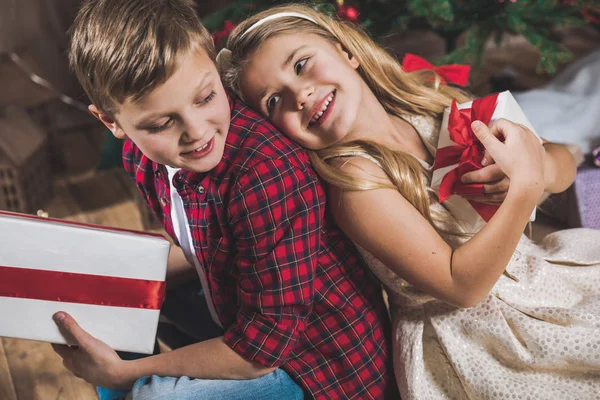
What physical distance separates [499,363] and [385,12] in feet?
4.21

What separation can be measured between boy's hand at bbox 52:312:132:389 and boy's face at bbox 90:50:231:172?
30cm

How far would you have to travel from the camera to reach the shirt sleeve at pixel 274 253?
2.91 feet

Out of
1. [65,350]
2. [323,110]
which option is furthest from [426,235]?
[65,350]

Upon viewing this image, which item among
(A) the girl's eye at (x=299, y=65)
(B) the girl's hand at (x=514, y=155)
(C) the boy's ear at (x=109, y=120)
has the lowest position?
(B) the girl's hand at (x=514, y=155)

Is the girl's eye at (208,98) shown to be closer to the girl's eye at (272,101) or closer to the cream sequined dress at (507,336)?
the girl's eye at (272,101)

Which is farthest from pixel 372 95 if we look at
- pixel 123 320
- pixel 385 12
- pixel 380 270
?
pixel 385 12

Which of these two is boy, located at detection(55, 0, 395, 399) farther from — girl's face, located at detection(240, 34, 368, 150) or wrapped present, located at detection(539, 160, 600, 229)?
wrapped present, located at detection(539, 160, 600, 229)

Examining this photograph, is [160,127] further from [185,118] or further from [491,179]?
[491,179]

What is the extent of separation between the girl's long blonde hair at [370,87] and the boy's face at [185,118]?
0.44ft

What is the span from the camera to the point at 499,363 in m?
1.00

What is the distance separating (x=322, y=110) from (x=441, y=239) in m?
0.27

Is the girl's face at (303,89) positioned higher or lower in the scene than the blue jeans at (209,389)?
higher

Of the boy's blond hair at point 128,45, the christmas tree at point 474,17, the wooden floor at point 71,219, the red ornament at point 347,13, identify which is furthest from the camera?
the christmas tree at point 474,17

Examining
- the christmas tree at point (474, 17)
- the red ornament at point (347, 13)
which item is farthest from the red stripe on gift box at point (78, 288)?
the christmas tree at point (474, 17)
